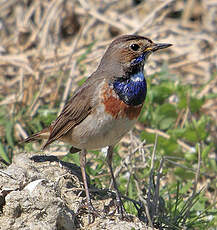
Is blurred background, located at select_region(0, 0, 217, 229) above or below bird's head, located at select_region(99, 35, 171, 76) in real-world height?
below

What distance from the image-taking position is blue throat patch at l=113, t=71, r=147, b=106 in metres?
4.60

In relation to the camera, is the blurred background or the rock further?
the blurred background

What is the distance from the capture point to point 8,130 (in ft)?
21.2

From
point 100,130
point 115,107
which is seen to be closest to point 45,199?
point 100,130

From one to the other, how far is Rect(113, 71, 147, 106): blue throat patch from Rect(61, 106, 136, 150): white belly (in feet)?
0.61

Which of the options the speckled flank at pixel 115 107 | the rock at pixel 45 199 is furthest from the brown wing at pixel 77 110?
the rock at pixel 45 199

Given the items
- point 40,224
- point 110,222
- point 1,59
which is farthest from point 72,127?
point 1,59

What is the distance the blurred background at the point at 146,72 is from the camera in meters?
5.99

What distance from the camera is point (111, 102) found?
4539 millimetres

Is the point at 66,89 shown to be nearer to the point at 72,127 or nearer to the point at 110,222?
the point at 72,127

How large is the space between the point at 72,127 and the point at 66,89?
7.77ft

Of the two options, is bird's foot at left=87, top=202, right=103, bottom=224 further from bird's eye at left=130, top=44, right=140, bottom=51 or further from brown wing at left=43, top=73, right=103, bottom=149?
bird's eye at left=130, top=44, right=140, bottom=51

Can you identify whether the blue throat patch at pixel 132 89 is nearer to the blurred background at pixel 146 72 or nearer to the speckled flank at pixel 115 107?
the speckled flank at pixel 115 107

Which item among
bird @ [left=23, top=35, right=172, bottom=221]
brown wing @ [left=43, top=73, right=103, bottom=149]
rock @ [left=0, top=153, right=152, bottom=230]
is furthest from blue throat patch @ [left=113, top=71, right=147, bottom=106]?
rock @ [left=0, top=153, right=152, bottom=230]
